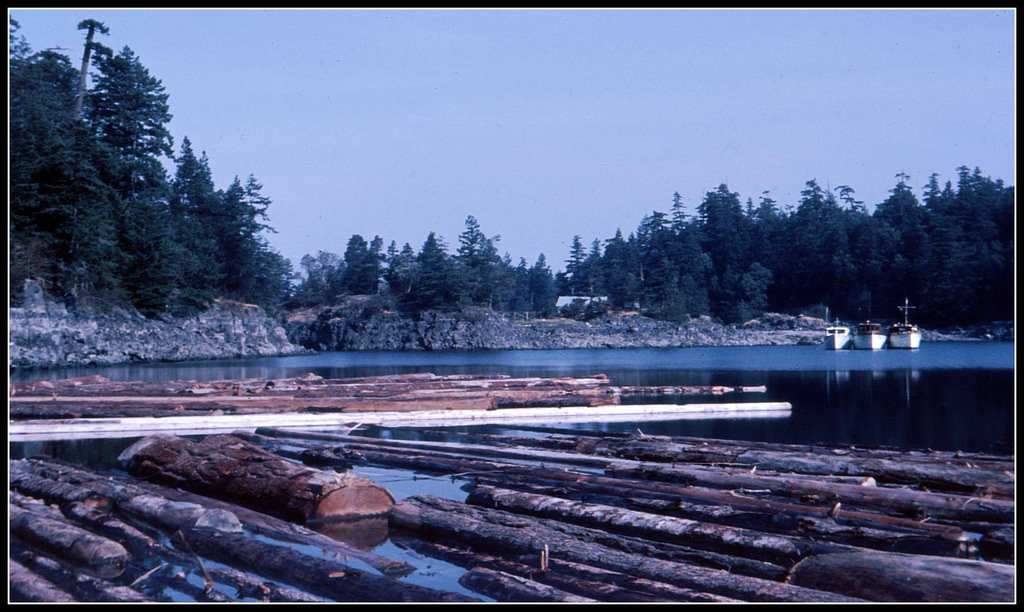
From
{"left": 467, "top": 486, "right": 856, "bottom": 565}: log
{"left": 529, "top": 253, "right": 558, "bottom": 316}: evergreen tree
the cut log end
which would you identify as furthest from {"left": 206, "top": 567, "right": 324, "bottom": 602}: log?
{"left": 529, "top": 253, "right": 558, "bottom": 316}: evergreen tree

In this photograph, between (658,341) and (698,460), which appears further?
(658,341)

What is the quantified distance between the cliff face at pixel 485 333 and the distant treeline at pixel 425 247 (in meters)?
3.58

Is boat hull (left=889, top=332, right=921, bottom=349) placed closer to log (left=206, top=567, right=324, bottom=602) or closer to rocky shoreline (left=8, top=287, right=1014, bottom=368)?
rocky shoreline (left=8, top=287, right=1014, bottom=368)

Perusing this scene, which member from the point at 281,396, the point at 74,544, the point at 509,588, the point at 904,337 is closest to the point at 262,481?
the point at 74,544

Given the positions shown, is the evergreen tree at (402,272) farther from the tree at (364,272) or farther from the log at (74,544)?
the log at (74,544)

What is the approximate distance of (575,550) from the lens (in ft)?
23.7

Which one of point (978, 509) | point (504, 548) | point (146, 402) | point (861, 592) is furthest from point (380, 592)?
point (146, 402)

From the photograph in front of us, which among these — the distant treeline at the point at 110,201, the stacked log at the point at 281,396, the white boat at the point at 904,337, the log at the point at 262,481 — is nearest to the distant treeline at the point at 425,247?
the distant treeline at the point at 110,201

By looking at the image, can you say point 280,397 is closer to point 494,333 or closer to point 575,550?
point 575,550

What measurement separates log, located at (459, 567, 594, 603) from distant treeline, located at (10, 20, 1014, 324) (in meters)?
47.4

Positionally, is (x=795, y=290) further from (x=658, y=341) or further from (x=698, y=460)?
(x=698, y=460)

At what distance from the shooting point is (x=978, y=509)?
8.25 meters

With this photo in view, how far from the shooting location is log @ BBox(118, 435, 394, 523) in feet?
29.2

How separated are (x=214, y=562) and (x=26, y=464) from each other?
574 centimetres
